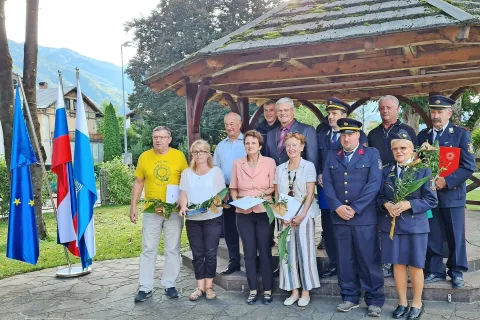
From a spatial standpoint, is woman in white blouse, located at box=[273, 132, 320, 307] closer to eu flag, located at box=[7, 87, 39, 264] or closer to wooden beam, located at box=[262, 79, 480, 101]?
eu flag, located at box=[7, 87, 39, 264]

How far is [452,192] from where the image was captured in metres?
4.30

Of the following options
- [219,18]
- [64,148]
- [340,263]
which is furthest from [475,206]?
[219,18]

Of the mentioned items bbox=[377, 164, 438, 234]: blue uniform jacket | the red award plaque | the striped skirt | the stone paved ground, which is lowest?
the stone paved ground

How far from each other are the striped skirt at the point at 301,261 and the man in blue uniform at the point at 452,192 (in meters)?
1.19

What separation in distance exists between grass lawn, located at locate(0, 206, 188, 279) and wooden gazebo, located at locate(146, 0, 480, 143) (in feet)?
9.90

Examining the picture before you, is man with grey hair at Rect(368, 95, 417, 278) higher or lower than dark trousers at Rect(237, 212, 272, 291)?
higher

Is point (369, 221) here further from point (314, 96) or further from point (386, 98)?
point (314, 96)

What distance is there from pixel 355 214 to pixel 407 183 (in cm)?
54

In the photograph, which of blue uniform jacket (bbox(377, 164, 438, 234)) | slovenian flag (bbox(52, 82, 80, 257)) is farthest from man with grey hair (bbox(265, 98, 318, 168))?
slovenian flag (bbox(52, 82, 80, 257))

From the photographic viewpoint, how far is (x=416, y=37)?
14.5ft

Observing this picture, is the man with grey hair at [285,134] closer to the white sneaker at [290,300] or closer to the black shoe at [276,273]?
the black shoe at [276,273]

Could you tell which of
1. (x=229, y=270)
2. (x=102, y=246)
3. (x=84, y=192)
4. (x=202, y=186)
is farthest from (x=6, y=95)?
(x=229, y=270)

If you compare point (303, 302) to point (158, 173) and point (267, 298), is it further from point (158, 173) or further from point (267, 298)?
point (158, 173)

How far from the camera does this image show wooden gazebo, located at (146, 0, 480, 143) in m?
4.44
